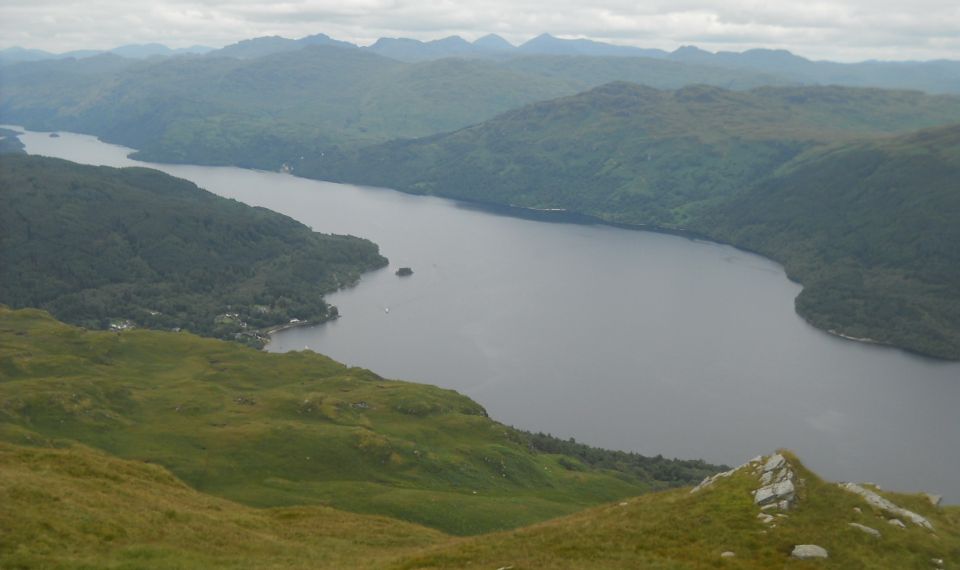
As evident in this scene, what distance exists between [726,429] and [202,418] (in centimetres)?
12265

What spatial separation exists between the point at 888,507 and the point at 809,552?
436 inches

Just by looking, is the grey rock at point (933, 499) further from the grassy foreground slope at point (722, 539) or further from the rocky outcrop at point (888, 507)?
the rocky outcrop at point (888, 507)

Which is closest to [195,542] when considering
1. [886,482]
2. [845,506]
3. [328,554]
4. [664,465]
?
[328,554]

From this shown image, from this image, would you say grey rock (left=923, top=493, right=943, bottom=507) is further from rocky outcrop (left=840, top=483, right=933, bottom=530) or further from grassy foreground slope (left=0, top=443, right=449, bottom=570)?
grassy foreground slope (left=0, top=443, right=449, bottom=570)

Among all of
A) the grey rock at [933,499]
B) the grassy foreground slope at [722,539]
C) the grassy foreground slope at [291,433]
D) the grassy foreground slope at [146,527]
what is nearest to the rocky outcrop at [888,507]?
the grassy foreground slope at [722,539]

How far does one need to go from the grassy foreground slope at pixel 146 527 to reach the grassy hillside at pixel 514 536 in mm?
Result: 130

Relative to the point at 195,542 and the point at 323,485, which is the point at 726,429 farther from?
the point at 195,542

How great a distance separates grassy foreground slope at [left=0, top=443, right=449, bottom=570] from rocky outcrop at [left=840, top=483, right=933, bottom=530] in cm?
3321

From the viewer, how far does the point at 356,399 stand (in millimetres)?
155750

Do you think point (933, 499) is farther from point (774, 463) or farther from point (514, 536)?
point (514, 536)

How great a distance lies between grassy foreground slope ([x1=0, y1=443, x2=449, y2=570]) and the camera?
1847 inches

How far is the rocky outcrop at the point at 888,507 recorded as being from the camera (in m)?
54.8

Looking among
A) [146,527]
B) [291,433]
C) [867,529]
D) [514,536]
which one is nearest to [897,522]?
[867,529]

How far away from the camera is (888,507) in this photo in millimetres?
55875
